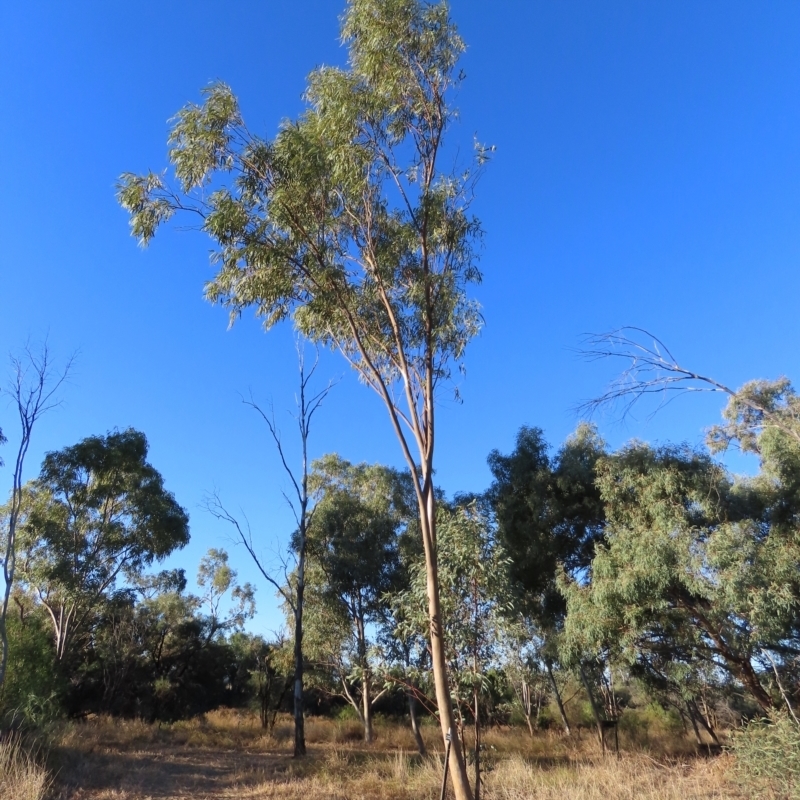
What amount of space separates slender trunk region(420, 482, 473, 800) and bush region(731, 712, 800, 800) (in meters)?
3.32

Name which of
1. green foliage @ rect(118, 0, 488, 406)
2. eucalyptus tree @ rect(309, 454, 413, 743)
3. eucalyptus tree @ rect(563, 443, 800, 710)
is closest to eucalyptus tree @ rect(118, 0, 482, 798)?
A: green foliage @ rect(118, 0, 488, 406)

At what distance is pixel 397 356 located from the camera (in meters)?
7.61

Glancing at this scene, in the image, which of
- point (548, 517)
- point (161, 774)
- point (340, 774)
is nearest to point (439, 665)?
point (340, 774)

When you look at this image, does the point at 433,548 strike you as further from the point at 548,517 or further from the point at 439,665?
the point at 548,517

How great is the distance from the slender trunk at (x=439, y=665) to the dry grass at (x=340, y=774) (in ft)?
7.59

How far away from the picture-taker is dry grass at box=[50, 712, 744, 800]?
7652 mm

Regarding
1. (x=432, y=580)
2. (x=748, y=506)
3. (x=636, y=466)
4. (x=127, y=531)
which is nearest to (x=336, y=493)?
(x=127, y=531)

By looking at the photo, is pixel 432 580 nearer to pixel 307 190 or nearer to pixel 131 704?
pixel 307 190

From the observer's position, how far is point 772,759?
233 inches

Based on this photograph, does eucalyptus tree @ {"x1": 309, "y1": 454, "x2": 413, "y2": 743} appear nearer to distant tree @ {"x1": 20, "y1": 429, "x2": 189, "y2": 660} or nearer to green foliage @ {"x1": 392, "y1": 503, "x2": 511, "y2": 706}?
distant tree @ {"x1": 20, "y1": 429, "x2": 189, "y2": 660}

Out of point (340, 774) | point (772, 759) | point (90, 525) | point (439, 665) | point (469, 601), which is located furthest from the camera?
point (90, 525)

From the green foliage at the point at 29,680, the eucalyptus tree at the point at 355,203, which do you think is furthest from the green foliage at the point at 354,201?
the green foliage at the point at 29,680

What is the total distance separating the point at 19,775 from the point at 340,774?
5.29m

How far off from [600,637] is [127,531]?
48.0ft
